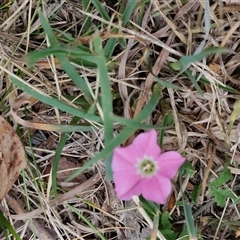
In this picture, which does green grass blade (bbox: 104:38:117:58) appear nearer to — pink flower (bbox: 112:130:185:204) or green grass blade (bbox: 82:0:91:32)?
green grass blade (bbox: 82:0:91:32)

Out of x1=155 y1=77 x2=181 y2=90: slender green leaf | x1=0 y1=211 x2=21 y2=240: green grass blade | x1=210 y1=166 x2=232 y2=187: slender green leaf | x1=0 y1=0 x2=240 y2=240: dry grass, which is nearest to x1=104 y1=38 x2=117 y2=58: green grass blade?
x1=0 y1=0 x2=240 y2=240: dry grass

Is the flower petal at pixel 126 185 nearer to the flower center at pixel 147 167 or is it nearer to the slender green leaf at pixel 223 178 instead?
the flower center at pixel 147 167

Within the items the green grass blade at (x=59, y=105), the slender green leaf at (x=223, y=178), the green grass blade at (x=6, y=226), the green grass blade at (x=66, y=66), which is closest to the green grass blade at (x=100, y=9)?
the green grass blade at (x=66, y=66)

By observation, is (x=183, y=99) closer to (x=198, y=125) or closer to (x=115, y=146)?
(x=198, y=125)

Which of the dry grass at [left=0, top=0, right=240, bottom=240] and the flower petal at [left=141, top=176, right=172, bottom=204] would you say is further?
the dry grass at [left=0, top=0, right=240, bottom=240]

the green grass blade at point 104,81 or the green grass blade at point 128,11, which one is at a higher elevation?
the green grass blade at point 128,11

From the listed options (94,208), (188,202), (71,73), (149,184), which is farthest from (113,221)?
(71,73)

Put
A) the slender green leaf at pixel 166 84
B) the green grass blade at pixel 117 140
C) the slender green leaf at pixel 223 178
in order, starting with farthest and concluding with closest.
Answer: the slender green leaf at pixel 223 178
the slender green leaf at pixel 166 84
the green grass blade at pixel 117 140
